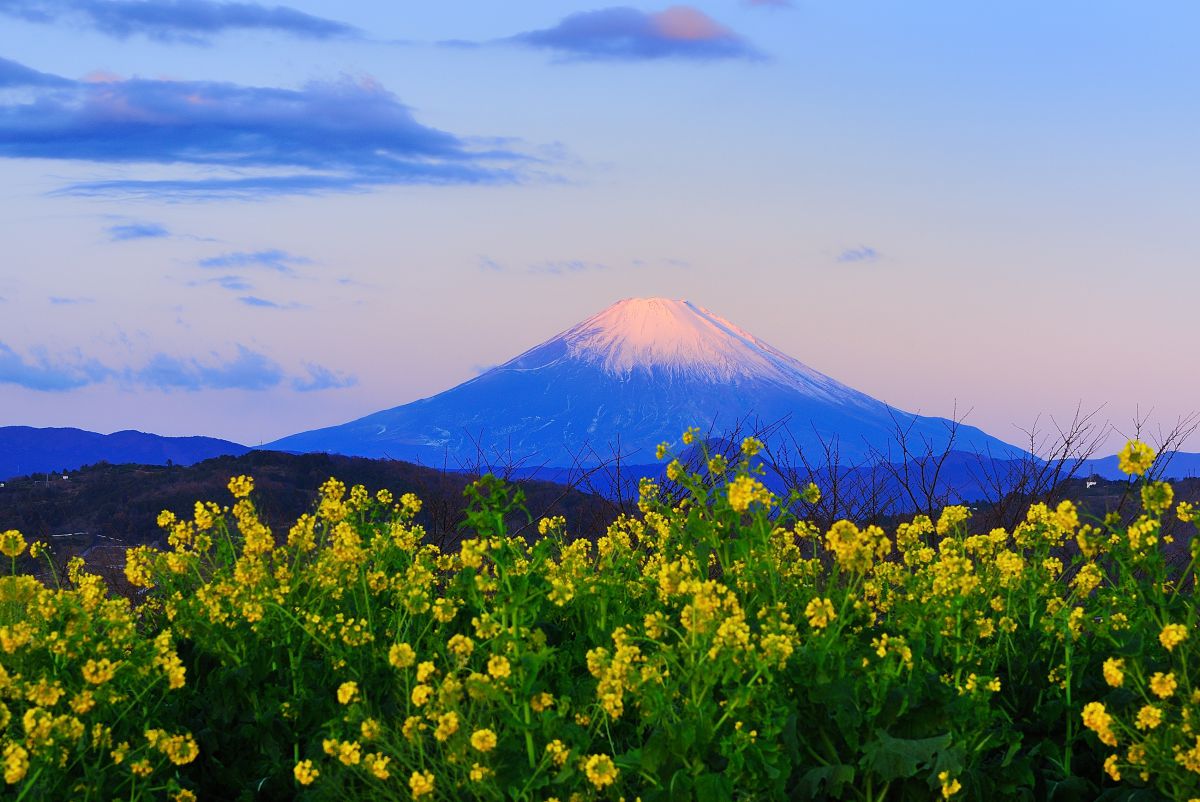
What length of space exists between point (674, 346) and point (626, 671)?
110657 mm

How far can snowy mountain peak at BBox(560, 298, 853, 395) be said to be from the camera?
108 meters

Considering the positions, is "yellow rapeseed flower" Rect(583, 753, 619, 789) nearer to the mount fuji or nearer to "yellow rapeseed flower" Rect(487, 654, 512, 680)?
"yellow rapeseed flower" Rect(487, 654, 512, 680)

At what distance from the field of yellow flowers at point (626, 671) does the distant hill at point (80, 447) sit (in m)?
117

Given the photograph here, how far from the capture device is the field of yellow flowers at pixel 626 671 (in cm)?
447

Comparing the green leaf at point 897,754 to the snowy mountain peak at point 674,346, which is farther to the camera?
the snowy mountain peak at point 674,346

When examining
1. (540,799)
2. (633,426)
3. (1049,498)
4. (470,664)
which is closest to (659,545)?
(470,664)

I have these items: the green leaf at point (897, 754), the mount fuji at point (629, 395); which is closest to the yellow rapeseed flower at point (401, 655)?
the green leaf at point (897, 754)

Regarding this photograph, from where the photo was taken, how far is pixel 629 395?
11156 centimetres

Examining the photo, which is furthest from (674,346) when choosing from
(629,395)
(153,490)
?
(153,490)

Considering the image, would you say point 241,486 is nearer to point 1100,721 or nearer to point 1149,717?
point 1100,721

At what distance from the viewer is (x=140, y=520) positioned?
41.3 metres

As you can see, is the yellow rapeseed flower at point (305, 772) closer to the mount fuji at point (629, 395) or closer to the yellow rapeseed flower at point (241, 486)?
the yellow rapeseed flower at point (241, 486)

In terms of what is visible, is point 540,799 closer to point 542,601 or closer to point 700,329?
point 542,601

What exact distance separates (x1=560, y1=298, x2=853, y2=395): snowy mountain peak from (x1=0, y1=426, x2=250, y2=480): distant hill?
38.8 meters
